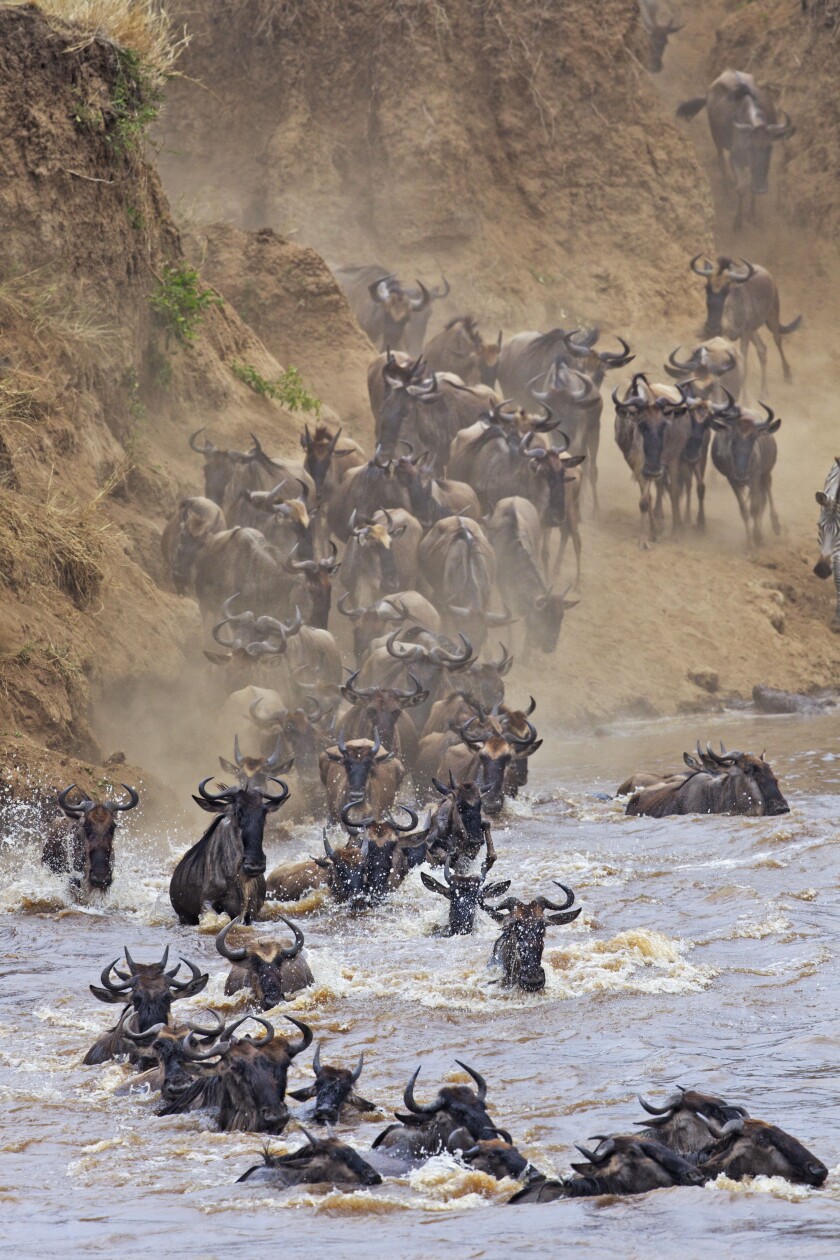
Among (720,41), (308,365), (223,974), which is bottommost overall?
(223,974)

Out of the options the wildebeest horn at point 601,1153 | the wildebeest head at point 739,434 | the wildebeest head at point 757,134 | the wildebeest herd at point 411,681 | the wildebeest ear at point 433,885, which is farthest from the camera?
the wildebeest head at point 757,134

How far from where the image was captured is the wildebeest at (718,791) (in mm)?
13156

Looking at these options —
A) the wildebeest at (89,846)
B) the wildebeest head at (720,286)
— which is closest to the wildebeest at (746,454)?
the wildebeest head at (720,286)

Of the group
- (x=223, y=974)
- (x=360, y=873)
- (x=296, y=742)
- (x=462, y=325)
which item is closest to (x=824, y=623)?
(x=462, y=325)

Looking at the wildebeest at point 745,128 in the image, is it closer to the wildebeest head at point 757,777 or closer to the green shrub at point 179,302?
the green shrub at point 179,302

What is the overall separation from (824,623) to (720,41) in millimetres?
17130

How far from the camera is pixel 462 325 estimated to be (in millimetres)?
24047

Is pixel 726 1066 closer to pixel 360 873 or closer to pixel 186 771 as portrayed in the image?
pixel 360 873

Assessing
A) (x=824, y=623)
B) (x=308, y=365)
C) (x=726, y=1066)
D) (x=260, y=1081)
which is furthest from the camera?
(x=308, y=365)

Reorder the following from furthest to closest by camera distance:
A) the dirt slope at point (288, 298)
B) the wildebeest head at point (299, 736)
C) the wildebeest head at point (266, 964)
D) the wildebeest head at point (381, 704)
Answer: the dirt slope at point (288, 298)
the wildebeest head at point (381, 704)
the wildebeest head at point (299, 736)
the wildebeest head at point (266, 964)

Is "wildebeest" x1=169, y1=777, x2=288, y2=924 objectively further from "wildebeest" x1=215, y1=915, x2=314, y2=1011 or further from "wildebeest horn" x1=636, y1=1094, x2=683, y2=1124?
"wildebeest horn" x1=636, y1=1094, x2=683, y2=1124

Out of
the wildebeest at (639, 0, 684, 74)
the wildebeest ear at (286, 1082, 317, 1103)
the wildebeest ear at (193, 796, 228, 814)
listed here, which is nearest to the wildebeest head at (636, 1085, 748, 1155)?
the wildebeest ear at (286, 1082, 317, 1103)

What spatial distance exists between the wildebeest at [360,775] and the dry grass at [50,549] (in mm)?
2789

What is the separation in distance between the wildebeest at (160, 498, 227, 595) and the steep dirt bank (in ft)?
38.3
